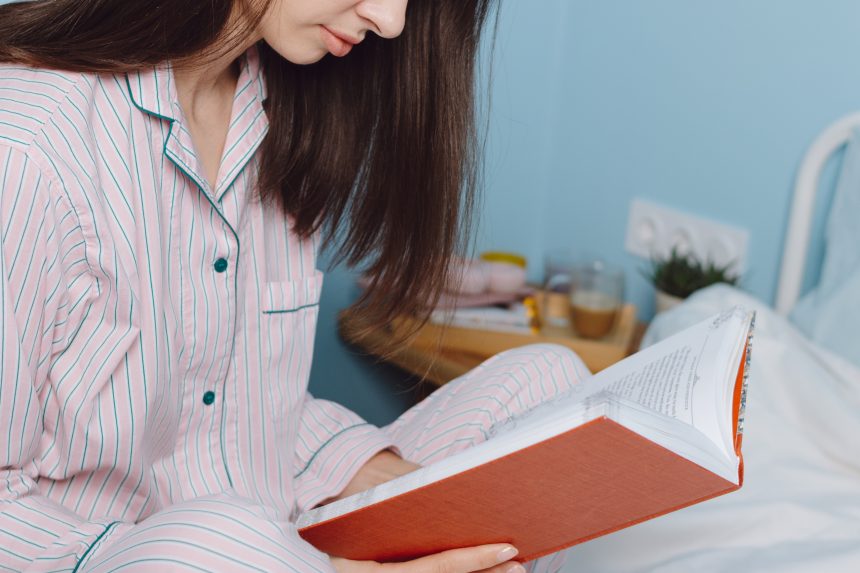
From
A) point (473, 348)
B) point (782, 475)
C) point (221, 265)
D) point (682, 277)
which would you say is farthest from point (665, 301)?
point (221, 265)

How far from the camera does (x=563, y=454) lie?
589mm

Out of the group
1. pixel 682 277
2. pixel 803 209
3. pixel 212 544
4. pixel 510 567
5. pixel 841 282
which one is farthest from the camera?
pixel 682 277

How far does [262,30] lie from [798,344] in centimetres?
76

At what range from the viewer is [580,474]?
24.0 inches

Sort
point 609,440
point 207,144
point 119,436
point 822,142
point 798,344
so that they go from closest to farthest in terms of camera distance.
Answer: point 609,440 → point 119,436 → point 207,144 → point 798,344 → point 822,142

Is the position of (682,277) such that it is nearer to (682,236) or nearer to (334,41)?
(682,236)

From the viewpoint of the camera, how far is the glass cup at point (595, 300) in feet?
4.79

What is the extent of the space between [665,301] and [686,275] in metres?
0.05

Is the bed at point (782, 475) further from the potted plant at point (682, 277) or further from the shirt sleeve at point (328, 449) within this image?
the shirt sleeve at point (328, 449)

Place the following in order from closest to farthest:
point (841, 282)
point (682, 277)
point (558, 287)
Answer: point (841, 282) < point (682, 277) < point (558, 287)

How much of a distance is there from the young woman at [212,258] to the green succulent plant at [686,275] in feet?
1.82

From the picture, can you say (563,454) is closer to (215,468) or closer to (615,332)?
(215,468)

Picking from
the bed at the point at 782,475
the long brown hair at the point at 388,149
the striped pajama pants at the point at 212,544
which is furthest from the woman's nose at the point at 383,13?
the bed at the point at 782,475

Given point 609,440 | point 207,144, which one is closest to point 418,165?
point 207,144
